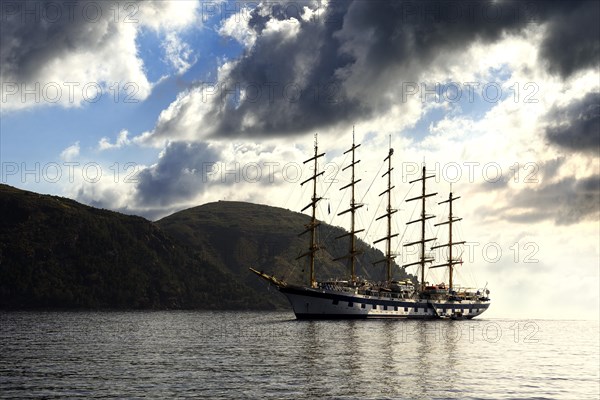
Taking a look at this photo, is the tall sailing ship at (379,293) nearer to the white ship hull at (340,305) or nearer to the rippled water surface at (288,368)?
the white ship hull at (340,305)

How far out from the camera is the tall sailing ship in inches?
→ 5344

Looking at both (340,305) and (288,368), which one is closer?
(288,368)

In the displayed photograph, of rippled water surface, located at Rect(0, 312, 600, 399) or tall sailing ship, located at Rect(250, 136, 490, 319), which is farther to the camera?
tall sailing ship, located at Rect(250, 136, 490, 319)

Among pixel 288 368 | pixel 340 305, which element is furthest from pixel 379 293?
pixel 288 368

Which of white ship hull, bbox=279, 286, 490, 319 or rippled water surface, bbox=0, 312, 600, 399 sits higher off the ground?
white ship hull, bbox=279, 286, 490, 319

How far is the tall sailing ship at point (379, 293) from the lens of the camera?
135750 mm

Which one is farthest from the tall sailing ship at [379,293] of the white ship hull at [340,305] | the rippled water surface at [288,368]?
the rippled water surface at [288,368]

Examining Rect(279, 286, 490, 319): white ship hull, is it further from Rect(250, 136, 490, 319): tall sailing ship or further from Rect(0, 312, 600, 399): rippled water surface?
Rect(0, 312, 600, 399): rippled water surface

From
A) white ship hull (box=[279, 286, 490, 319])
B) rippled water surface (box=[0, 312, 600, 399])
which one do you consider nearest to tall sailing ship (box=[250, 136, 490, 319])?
white ship hull (box=[279, 286, 490, 319])

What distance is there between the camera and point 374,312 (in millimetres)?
140750

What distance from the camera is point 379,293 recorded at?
147000 mm

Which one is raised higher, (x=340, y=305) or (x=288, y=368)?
(x=340, y=305)

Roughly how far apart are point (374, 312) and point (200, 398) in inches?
4077

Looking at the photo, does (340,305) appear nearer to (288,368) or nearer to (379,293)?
(379,293)
